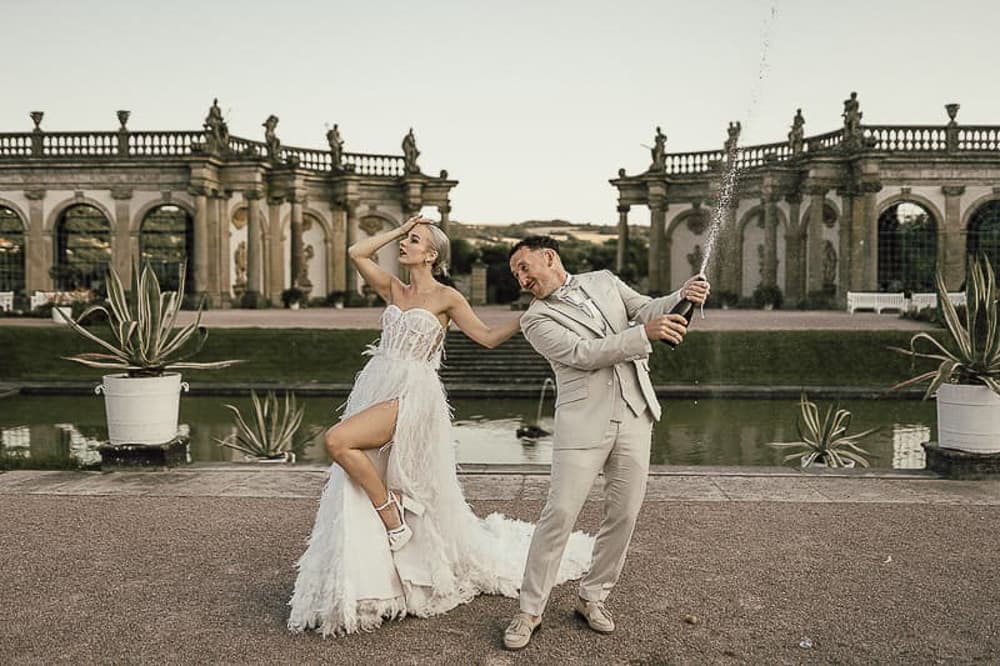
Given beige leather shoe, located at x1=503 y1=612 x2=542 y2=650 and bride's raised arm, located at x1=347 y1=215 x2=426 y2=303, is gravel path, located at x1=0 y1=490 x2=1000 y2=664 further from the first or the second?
bride's raised arm, located at x1=347 y1=215 x2=426 y2=303

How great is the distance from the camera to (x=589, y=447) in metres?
3.77

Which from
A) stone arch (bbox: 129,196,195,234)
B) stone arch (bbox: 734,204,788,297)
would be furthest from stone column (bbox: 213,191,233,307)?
stone arch (bbox: 734,204,788,297)

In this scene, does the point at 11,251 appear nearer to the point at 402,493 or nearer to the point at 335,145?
the point at 335,145

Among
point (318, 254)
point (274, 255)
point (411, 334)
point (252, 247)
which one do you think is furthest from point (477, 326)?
point (318, 254)

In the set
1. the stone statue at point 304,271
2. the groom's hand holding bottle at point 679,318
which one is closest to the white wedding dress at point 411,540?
the groom's hand holding bottle at point 679,318

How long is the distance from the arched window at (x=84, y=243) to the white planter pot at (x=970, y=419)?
3109cm

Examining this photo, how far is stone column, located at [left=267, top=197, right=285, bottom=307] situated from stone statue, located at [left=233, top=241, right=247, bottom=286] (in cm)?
86

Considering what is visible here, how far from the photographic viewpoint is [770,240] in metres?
32.4

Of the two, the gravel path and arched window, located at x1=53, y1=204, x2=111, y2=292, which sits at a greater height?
arched window, located at x1=53, y1=204, x2=111, y2=292

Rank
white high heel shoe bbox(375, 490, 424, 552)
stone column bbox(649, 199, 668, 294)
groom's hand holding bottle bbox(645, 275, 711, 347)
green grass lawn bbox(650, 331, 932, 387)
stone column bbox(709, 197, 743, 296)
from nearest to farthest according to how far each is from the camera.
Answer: groom's hand holding bottle bbox(645, 275, 711, 347) → white high heel shoe bbox(375, 490, 424, 552) → green grass lawn bbox(650, 331, 932, 387) → stone column bbox(709, 197, 743, 296) → stone column bbox(649, 199, 668, 294)

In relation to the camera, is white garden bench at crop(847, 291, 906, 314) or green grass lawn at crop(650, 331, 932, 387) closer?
green grass lawn at crop(650, 331, 932, 387)

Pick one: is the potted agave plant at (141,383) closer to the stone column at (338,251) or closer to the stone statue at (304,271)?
the stone statue at (304,271)

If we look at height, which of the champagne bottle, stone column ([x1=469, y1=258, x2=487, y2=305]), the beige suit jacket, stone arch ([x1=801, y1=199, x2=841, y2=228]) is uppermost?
stone arch ([x1=801, y1=199, x2=841, y2=228])

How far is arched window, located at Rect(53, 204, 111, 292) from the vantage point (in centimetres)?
3306
